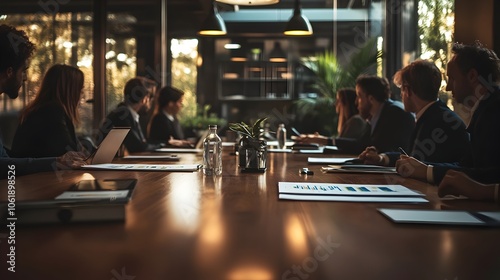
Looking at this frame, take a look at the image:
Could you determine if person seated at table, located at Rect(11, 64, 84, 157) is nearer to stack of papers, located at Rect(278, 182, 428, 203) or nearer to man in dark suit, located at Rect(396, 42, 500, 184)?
stack of papers, located at Rect(278, 182, 428, 203)

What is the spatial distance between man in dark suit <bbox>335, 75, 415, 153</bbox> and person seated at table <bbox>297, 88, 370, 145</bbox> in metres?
0.49

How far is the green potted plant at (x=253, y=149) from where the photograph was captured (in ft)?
8.08

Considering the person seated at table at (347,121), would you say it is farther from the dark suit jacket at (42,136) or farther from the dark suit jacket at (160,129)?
the dark suit jacket at (42,136)

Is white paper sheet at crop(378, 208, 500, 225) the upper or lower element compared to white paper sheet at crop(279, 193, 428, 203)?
lower

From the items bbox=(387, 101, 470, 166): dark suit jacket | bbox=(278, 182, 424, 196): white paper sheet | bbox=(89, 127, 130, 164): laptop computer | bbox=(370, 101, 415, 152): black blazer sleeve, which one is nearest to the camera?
bbox=(278, 182, 424, 196): white paper sheet

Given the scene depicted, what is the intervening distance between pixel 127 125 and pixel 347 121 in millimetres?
2093

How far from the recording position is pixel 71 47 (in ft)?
18.3

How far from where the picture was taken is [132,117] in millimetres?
4473

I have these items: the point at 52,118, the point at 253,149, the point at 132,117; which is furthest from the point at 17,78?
the point at 132,117

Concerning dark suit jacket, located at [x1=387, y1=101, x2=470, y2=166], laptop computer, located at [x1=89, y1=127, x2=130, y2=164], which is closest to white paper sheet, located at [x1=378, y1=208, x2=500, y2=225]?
dark suit jacket, located at [x1=387, y1=101, x2=470, y2=166]

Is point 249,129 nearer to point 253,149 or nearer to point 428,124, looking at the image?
point 253,149

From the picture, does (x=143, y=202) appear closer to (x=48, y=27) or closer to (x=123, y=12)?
(x=48, y=27)

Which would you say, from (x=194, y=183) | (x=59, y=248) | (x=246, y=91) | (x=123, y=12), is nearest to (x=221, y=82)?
(x=246, y=91)

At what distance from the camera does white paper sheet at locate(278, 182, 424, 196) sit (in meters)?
1.71
